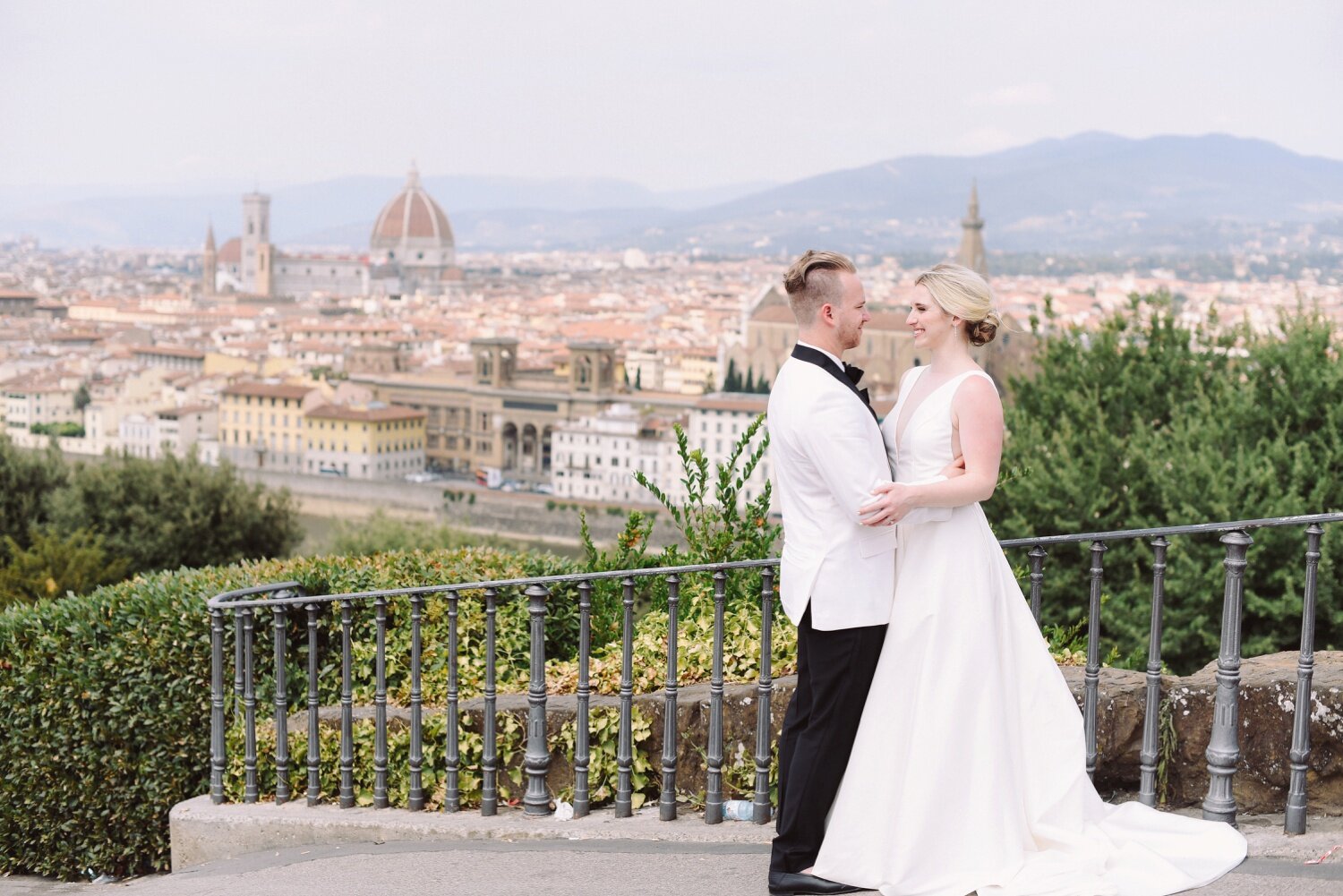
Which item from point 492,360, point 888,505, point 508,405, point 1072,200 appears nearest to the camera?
point 888,505

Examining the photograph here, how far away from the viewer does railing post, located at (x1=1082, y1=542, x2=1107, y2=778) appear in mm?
2613

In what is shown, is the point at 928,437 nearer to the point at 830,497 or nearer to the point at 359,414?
the point at 830,497

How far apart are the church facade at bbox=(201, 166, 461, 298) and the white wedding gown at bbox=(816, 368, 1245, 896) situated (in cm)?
13852

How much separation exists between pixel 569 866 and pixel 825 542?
828 mm

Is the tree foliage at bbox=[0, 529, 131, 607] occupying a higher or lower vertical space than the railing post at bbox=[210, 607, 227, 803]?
lower

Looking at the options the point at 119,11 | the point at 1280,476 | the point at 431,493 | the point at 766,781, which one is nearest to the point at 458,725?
the point at 766,781

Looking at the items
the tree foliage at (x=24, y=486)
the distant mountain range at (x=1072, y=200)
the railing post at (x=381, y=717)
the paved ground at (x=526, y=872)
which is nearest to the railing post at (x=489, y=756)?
the paved ground at (x=526, y=872)

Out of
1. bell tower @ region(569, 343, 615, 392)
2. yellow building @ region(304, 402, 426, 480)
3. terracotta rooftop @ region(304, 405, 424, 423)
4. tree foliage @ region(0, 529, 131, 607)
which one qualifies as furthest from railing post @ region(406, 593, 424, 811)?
bell tower @ region(569, 343, 615, 392)

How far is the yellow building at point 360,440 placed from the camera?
63031 mm

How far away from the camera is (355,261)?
485 ft

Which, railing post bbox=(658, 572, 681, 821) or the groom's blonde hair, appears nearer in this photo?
the groom's blonde hair

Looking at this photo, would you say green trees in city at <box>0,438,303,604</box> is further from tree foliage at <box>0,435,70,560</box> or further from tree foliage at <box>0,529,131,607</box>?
tree foliage at <box>0,529,131,607</box>

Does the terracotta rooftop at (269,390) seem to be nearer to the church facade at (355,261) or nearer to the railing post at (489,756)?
the railing post at (489,756)

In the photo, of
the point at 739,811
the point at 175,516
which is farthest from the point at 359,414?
the point at 739,811
